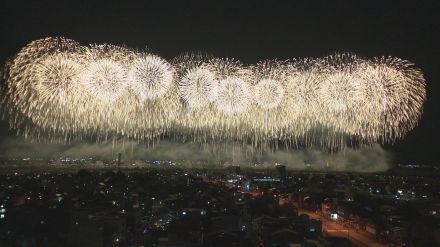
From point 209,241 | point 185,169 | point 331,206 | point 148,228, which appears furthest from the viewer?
point 185,169

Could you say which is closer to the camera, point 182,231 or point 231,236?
point 231,236

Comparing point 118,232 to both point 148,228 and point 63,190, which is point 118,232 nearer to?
point 148,228

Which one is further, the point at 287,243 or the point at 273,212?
the point at 273,212

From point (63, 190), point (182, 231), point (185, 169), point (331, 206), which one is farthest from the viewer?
point (185, 169)

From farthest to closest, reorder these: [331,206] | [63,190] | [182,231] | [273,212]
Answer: [63,190], [331,206], [273,212], [182,231]

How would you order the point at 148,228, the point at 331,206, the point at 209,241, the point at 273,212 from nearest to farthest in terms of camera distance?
the point at 209,241
the point at 148,228
the point at 273,212
the point at 331,206

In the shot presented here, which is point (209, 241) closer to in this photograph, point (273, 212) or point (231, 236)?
point (231, 236)

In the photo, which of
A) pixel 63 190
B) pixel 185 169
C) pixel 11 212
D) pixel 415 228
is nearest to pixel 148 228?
pixel 11 212

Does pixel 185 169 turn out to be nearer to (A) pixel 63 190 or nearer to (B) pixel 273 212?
(A) pixel 63 190

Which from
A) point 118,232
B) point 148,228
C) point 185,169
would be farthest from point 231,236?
point 185,169
